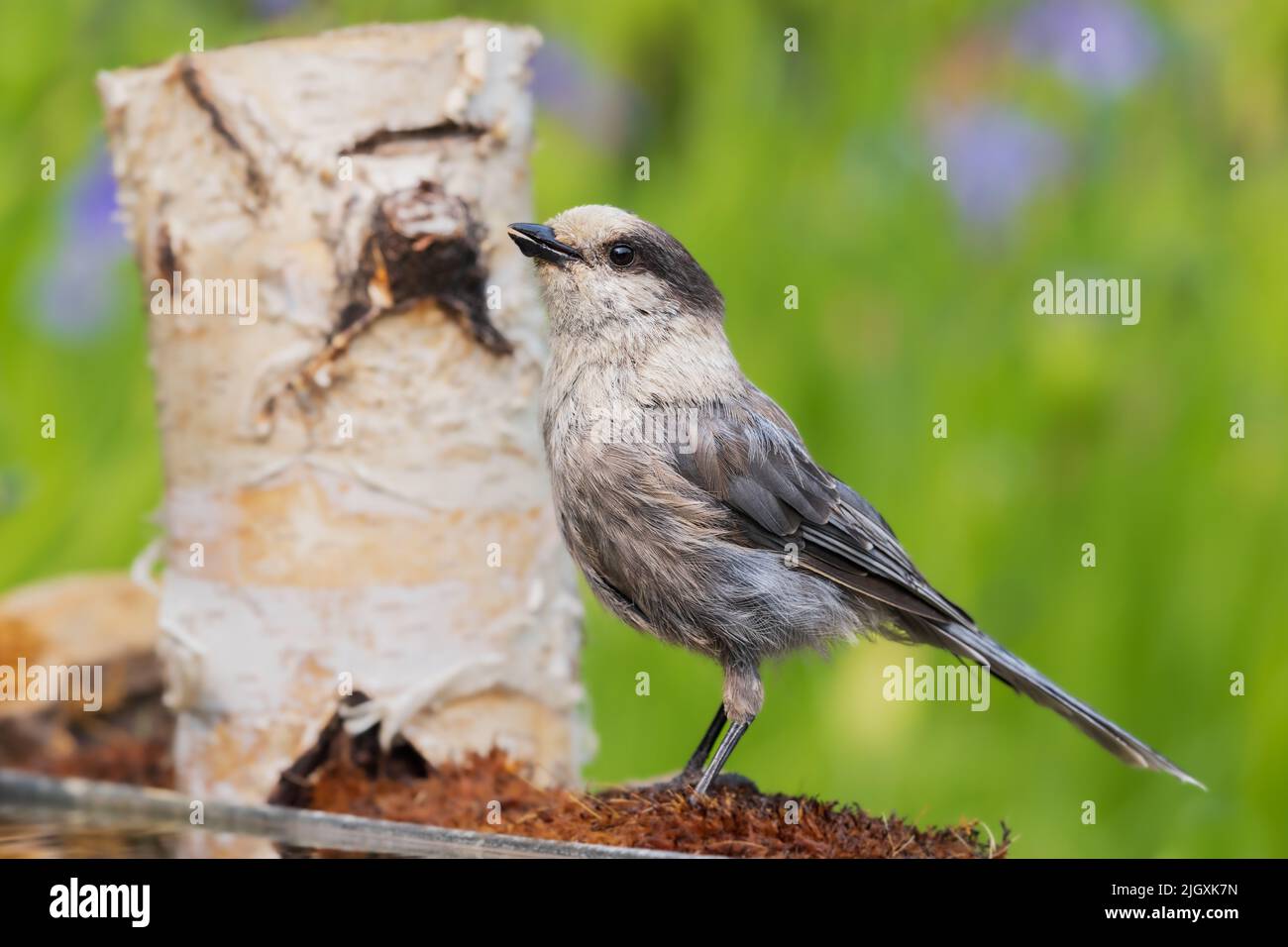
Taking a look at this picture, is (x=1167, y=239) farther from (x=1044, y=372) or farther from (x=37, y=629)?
(x=37, y=629)

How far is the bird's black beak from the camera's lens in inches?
97.6

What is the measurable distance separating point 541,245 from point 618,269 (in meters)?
0.14

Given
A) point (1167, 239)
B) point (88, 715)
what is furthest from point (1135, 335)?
point (88, 715)

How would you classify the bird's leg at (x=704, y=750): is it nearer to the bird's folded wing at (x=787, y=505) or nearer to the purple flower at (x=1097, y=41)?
the bird's folded wing at (x=787, y=505)

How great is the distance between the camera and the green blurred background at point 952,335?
390 cm

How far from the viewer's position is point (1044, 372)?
4.08m

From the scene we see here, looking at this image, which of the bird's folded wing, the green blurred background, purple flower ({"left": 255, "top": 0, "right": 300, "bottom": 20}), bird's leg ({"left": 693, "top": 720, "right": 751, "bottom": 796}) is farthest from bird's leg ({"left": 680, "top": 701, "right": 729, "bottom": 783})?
purple flower ({"left": 255, "top": 0, "right": 300, "bottom": 20})

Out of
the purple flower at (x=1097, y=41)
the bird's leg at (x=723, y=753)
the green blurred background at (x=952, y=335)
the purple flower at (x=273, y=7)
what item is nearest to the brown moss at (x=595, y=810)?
the bird's leg at (x=723, y=753)

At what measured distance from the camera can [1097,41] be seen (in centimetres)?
448

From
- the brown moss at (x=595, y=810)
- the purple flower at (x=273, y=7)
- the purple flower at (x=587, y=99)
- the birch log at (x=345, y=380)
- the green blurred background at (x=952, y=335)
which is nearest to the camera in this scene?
the brown moss at (x=595, y=810)

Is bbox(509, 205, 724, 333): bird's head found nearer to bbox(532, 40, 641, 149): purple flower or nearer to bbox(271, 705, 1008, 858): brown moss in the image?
bbox(271, 705, 1008, 858): brown moss

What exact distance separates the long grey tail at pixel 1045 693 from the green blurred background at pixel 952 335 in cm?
112

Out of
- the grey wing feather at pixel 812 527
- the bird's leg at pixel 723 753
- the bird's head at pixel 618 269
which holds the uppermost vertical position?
the bird's head at pixel 618 269

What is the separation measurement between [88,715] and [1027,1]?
3.51 metres
